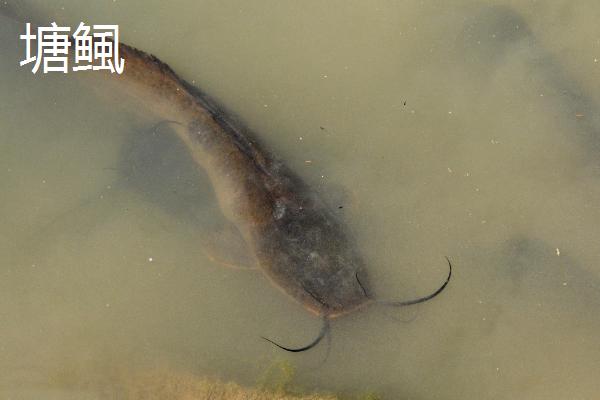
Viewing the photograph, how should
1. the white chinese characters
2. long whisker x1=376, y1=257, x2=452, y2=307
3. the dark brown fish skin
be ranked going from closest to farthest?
the dark brown fish skin → long whisker x1=376, y1=257, x2=452, y2=307 → the white chinese characters

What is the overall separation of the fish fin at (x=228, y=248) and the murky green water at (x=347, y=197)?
0.27ft

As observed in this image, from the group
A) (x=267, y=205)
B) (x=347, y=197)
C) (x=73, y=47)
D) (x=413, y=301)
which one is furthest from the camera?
(x=73, y=47)

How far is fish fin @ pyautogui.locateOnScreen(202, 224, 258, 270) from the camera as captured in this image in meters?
4.50

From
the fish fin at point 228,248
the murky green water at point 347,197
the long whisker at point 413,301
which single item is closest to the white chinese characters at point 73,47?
the murky green water at point 347,197

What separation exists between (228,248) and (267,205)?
20.1 inches

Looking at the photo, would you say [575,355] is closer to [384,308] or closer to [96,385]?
[384,308]

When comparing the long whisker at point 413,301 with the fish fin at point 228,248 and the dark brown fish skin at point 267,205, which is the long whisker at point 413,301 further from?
the fish fin at point 228,248

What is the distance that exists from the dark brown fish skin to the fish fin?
64mm

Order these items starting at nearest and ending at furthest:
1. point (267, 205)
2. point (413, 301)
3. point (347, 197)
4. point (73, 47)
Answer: point (267, 205), point (413, 301), point (347, 197), point (73, 47)

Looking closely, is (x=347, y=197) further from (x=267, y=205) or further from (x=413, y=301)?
(x=413, y=301)

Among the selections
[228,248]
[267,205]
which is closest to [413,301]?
[267,205]

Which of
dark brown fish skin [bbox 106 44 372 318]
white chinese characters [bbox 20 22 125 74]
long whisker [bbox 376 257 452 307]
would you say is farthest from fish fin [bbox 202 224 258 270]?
white chinese characters [bbox 20 22 125 74]

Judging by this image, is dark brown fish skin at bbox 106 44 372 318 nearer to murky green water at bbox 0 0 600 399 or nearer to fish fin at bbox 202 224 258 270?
fish fin at bbox 202 224 258 270

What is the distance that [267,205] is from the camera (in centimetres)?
435
